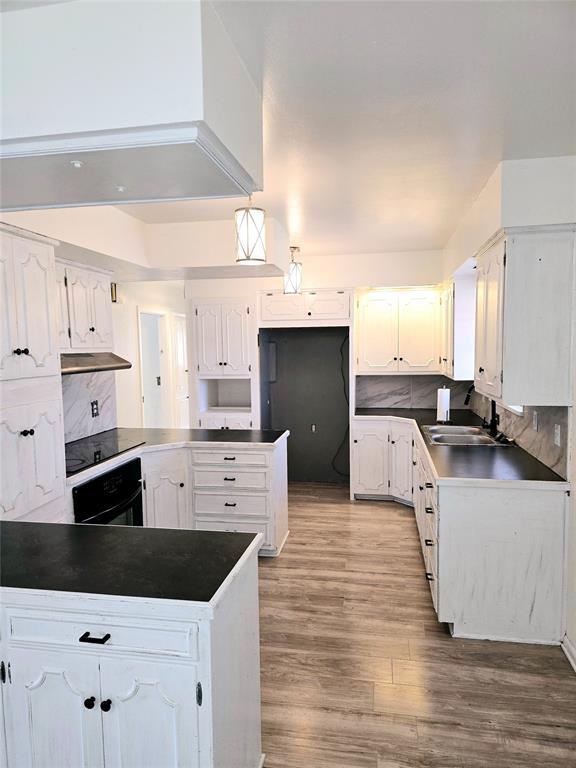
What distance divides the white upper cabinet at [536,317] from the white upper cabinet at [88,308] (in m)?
2.54

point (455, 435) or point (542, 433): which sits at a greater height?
point (542, 433)

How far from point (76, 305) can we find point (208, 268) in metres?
1.06

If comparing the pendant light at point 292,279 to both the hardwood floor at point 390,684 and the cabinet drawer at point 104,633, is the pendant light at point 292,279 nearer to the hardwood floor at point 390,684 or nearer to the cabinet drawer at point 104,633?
the hardwood floor at point 390,684

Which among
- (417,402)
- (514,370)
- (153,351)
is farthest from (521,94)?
(153,351)

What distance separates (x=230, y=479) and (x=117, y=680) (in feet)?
7.58

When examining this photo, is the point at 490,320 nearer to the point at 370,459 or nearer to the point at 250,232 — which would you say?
the point at 250,232

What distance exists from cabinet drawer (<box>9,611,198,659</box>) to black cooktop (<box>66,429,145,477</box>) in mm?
1361

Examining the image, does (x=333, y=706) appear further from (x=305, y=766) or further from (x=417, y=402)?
(x=417, y=402)

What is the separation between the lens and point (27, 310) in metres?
2.34

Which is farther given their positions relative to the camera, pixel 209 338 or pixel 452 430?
pixel 209 338

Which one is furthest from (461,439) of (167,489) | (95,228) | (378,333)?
(95,228)

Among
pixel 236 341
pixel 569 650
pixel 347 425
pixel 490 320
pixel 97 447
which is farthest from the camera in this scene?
pixel 347 425

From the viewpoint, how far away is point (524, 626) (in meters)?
2.60

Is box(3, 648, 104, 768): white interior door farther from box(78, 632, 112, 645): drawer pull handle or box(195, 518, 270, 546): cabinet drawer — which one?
box(195, 518, 270, 546): cabinet drawer
